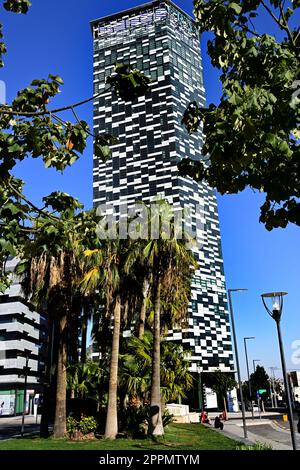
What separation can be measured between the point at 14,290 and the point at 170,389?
5966 cm

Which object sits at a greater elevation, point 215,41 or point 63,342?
point 215,41

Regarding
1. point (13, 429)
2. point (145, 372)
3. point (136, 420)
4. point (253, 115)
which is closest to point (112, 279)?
point (145, 372)

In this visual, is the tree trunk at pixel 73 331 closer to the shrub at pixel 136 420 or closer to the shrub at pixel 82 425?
the shrub at pixel 82 425

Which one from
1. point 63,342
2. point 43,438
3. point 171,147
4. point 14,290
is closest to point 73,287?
point 63,342

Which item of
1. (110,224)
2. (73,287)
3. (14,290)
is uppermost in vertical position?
(14,290)

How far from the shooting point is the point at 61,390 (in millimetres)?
19703

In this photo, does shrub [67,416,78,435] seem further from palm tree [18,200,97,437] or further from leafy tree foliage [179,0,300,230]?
leafy tree foliage [179,0,300,230]

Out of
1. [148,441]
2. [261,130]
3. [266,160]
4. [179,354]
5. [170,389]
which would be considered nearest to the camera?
→ [261,130]

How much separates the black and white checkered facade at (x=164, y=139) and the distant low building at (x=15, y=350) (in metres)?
29.8

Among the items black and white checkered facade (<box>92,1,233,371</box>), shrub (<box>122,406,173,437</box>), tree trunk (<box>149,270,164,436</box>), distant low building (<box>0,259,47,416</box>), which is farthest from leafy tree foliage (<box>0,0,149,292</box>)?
black and white checkered facade (<box>92,1,233,371</box>)

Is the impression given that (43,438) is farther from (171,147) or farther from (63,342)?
(171,147)

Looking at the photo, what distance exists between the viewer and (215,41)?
6926mm

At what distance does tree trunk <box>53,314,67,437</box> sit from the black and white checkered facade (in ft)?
221

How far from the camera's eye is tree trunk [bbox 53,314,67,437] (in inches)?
769
